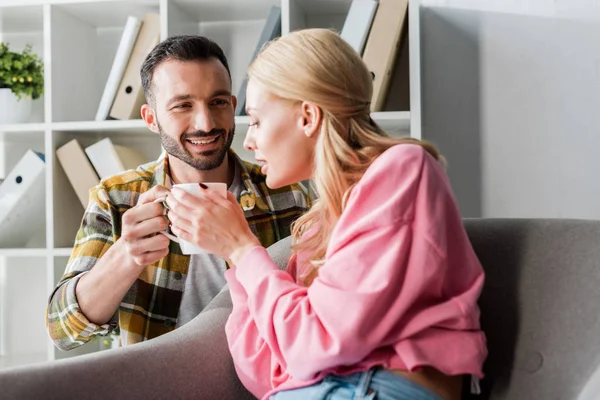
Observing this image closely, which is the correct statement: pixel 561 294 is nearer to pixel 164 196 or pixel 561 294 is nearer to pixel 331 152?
pixel 331 152

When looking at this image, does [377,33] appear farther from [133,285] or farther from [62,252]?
[62,252]

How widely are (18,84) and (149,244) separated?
1.25 m

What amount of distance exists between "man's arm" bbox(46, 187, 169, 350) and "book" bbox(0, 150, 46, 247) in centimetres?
76

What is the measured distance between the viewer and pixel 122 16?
2385mm

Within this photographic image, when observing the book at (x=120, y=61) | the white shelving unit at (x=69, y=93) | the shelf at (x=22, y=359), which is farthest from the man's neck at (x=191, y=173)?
the shelf at (x=22, y=359)

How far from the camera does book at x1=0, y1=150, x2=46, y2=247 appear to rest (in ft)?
7.63

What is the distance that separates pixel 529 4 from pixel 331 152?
145 centimetres

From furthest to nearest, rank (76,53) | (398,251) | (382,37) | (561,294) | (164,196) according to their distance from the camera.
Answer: (76,53) < (382,37) < (164,196) < (561,294) < (398,251)

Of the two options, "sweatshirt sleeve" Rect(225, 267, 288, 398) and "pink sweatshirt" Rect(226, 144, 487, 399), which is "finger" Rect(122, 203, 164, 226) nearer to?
"sweatshirt sleeve" Rect(225, 267, 288, 398)

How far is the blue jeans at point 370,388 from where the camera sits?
956 mm

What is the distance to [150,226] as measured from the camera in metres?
1.30

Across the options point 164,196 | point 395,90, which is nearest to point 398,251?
point 164,196

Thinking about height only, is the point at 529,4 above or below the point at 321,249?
above

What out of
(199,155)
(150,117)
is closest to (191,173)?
(199,155)
